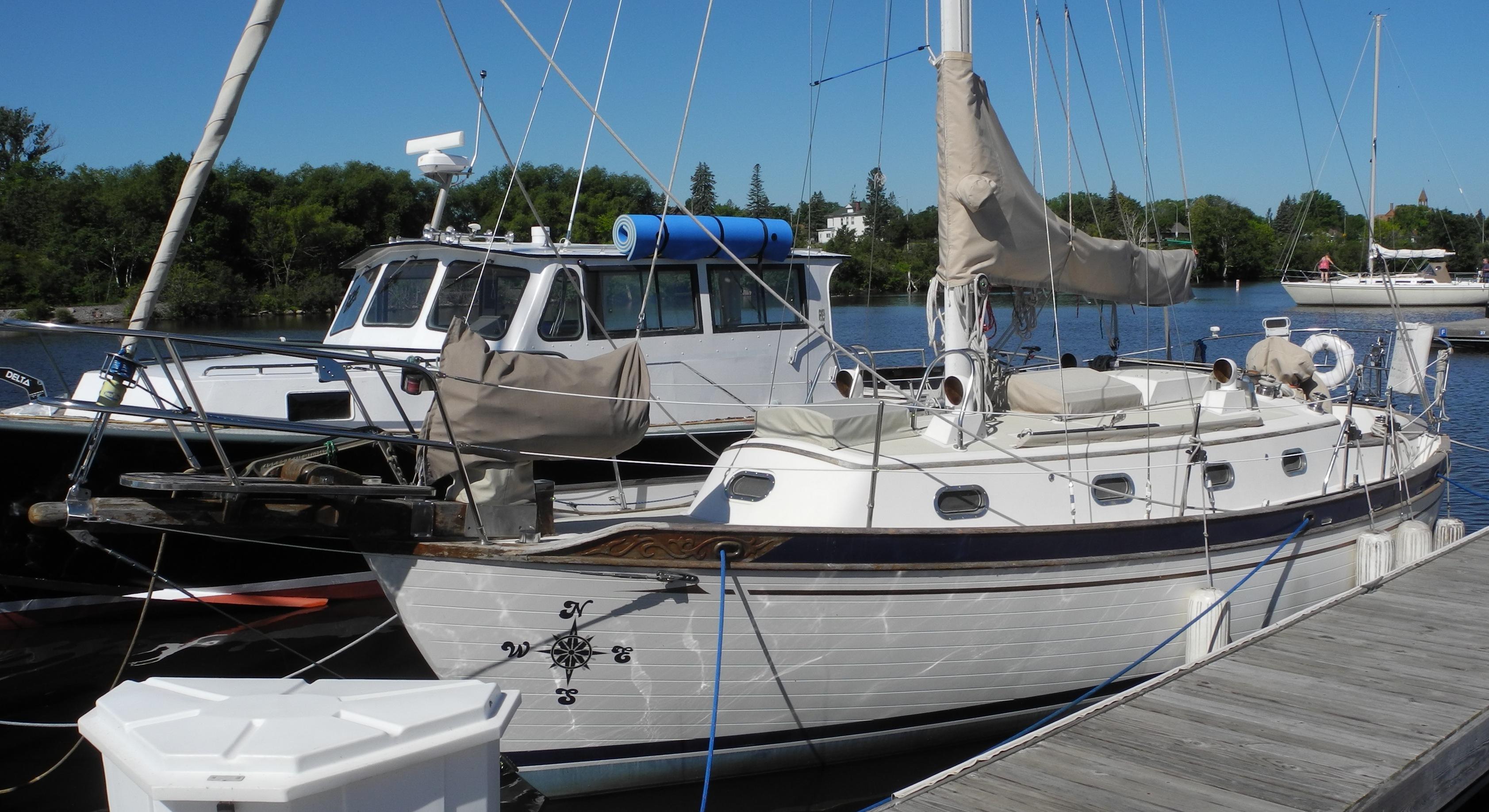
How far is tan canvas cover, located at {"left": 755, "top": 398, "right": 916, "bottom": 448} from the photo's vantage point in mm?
6648

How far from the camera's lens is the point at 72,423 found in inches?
354

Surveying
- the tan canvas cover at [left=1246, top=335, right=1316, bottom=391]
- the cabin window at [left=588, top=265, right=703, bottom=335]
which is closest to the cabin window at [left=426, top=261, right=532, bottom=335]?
the cabin window at [left=588, top=265, right=703, bottom=335]

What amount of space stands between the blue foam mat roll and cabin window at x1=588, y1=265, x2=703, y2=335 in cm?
Answer: 24

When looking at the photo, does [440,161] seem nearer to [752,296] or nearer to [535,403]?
[752,296]

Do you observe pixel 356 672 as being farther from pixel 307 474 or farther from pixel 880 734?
pixel 880 734

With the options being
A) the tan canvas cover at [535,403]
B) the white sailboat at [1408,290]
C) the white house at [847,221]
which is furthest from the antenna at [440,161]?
the white house at [847,221]

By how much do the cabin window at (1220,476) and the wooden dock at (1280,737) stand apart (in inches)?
38.8

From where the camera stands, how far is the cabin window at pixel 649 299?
1025cm

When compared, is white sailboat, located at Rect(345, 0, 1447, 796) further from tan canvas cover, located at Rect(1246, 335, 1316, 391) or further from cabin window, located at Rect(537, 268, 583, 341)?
cabin window, located at Rect(537, 268, 583, 341)

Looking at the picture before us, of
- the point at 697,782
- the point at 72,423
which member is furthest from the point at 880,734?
the point at 72,423

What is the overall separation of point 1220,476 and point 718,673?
3.79 meters

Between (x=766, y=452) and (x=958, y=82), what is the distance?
8.95ft

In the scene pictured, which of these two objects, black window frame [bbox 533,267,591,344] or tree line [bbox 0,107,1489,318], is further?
tree line [bbox 0,107,1489,318]

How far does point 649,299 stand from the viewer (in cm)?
1047
